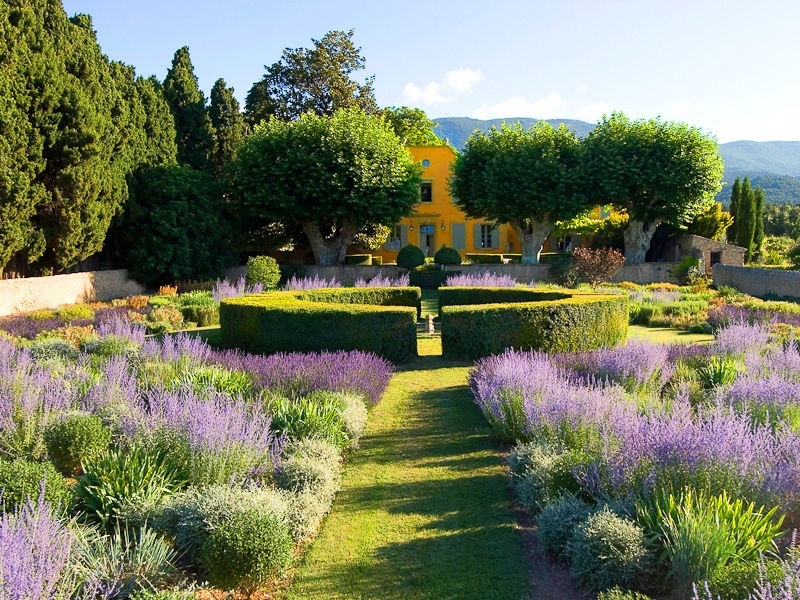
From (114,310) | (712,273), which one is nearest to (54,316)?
(114,310)

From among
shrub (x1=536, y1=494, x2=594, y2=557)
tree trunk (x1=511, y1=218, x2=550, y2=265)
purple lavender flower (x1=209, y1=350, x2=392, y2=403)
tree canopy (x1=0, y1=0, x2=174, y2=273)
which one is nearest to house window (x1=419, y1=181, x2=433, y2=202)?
tree trunk (x1=511, y1=218, x2=550, y2=265)

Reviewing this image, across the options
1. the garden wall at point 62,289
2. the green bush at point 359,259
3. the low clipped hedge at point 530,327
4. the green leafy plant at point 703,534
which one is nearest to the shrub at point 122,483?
the green leafy plant at point 703,534

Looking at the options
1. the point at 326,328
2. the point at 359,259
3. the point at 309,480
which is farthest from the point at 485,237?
the point at 309,480

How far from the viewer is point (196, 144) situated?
28.2m

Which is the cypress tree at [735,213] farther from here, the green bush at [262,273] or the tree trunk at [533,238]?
the green bush at [262,273]

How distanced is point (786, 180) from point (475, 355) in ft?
494

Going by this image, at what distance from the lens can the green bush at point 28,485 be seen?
440 centimetres

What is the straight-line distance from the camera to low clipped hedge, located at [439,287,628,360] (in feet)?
35.6

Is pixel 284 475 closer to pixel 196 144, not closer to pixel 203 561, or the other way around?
pixel 203 561

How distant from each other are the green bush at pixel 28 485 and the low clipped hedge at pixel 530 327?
7414 millimetres

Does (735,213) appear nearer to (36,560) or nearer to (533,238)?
(533,238)

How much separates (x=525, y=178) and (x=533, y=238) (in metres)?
3.30

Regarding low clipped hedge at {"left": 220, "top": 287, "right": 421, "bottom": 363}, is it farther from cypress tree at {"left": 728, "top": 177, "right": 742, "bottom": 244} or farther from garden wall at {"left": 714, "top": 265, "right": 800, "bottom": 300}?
cypress tree at {"left": 728, "top": 177, "right": 742, "bottom": 244}

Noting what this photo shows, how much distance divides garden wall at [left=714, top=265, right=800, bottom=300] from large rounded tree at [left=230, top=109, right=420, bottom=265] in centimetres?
1291
